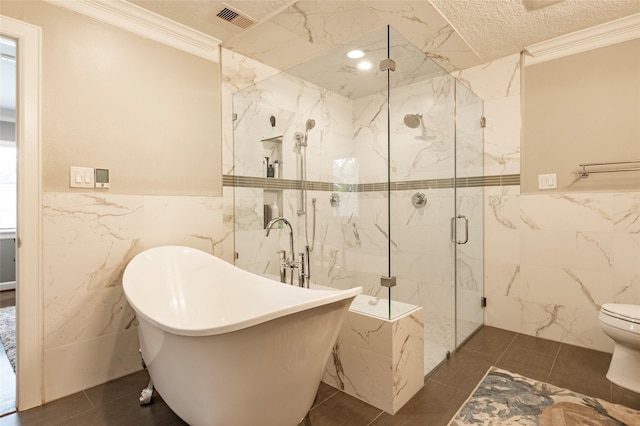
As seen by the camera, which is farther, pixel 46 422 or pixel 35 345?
pixel 35 345

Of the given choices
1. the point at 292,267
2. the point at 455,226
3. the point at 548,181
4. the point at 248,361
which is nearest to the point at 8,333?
the point at 292,267

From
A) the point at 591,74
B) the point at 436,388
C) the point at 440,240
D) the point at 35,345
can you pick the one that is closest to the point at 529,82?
the point at 591,74

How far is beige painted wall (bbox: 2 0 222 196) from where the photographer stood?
1.79 metres

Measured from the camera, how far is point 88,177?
6.22ft

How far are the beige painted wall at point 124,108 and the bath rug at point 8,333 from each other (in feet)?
4.59

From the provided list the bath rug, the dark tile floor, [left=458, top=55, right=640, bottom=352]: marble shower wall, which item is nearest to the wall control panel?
the dark tile floor

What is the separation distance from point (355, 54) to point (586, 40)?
5.88ft

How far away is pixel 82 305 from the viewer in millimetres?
1890

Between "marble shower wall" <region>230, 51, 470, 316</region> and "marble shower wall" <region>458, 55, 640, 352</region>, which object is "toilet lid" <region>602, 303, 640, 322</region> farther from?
"marble shower wall" <region>230, 51, 470, 316</region>

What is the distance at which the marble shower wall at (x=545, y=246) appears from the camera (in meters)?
2.26

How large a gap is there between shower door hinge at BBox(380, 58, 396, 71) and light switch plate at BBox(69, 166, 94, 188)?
179cm

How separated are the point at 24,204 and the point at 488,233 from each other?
3236mm

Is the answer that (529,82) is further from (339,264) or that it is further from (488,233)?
(339,264)

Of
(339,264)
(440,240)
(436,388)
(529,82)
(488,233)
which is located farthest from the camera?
(488,233)
